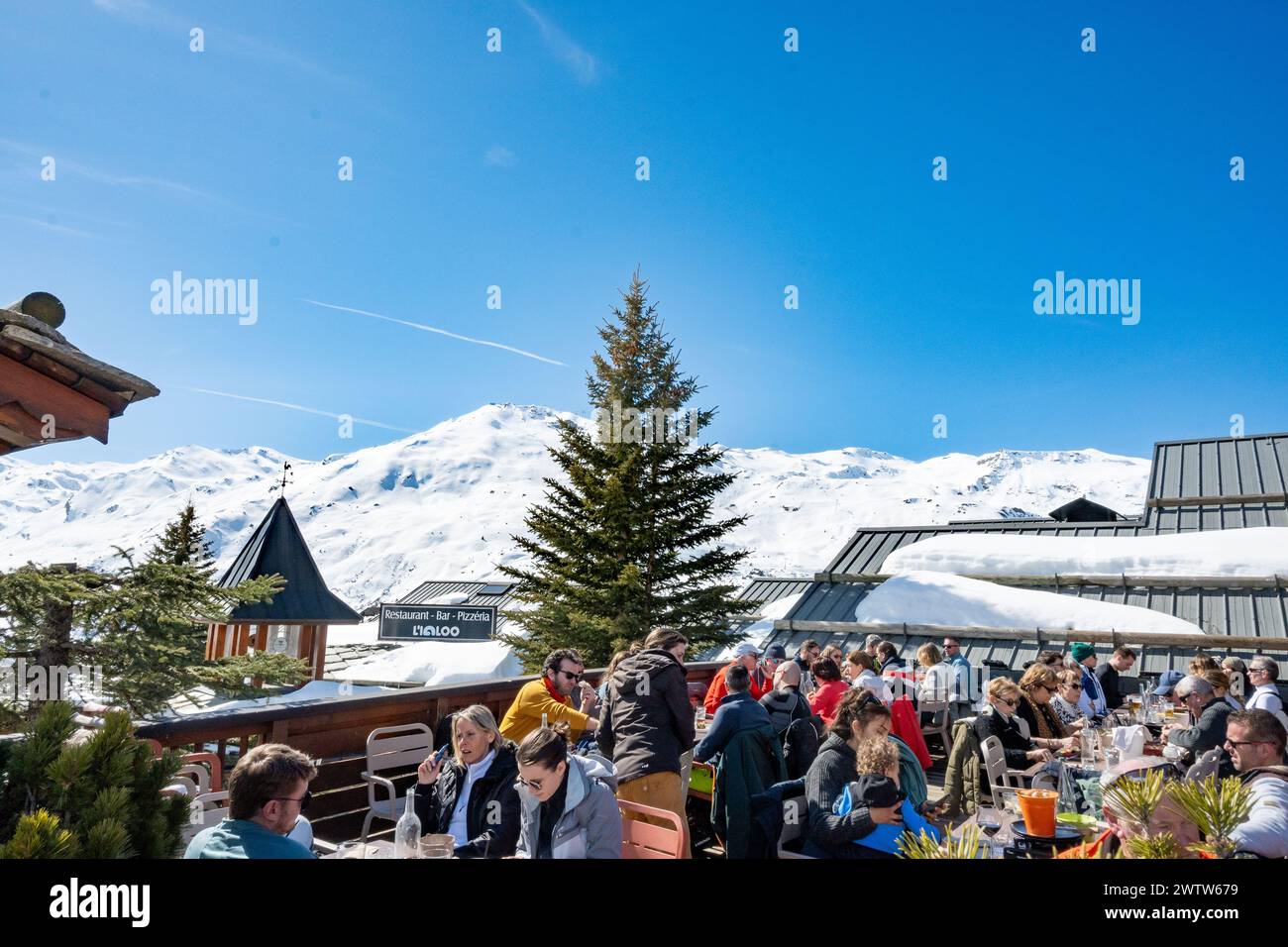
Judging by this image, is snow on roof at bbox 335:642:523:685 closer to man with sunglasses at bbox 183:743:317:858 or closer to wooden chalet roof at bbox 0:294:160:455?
wooden chalet roof at bbox 0:294:160:455

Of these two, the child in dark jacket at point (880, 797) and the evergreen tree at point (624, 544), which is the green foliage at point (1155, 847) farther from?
the evergreen tree at point (624, 544)

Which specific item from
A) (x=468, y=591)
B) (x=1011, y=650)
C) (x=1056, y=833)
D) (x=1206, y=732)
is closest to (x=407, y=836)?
(x=1056, y=833)

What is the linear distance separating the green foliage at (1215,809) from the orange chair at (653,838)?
2164 mm

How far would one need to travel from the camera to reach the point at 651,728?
5.40 m

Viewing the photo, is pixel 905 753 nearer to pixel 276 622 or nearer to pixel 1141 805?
pixel 1141 805

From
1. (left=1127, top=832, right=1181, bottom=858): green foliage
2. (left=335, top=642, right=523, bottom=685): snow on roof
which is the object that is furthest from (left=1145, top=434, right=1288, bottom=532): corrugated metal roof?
(left=335, top=642, right=523, bottom=685): snow on roof

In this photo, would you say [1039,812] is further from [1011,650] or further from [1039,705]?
[1011,650]

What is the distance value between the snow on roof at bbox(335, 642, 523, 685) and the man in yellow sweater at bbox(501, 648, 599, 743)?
11.8m

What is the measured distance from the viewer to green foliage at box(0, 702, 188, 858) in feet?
8.04

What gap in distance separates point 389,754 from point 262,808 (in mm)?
3585

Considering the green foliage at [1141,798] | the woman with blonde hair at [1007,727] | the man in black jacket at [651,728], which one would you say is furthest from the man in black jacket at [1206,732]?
the green foliage at [1141,798]

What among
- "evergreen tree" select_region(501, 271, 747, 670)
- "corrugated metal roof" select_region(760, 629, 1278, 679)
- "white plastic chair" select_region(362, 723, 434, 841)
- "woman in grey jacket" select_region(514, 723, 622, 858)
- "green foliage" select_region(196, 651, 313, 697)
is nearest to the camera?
"woman in grey jacket" select_region(514, 723, 622, 858)

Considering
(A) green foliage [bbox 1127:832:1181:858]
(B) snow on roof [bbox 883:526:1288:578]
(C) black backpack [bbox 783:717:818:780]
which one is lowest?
(C) black backpack [bbox 783:717:818:780]

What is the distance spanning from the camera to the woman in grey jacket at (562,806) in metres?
3.59
